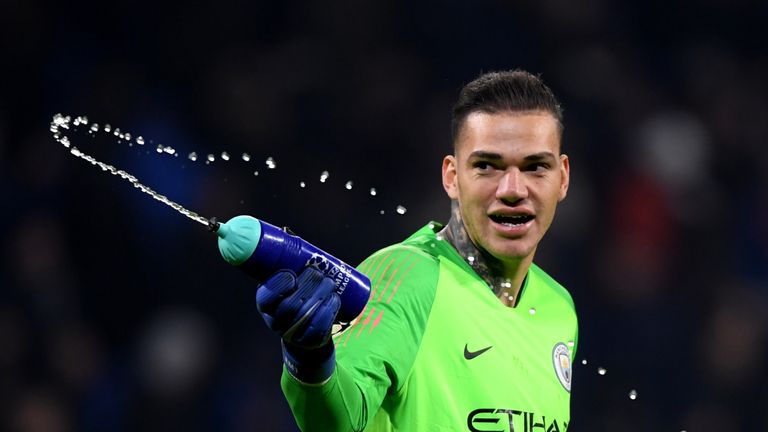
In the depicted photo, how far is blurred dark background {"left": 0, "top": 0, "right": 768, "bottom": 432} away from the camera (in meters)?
4.50

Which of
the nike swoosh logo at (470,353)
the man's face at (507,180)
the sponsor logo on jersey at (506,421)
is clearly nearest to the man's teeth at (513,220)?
the man's face at (507,180)

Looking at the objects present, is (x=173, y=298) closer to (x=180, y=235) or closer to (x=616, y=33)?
(x=180, y=235)

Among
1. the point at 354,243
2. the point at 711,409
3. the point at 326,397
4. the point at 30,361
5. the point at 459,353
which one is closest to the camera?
the point at 326,397

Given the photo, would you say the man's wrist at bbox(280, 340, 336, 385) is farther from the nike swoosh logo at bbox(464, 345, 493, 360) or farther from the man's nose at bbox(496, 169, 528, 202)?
the man's nose at bbox(496, 169, 528, 202)

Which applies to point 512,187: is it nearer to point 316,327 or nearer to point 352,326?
point 352,326

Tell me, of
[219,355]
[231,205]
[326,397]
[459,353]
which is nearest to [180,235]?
[231,205]

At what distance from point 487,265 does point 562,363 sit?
15.5 inches

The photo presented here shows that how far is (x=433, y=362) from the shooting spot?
257 cm

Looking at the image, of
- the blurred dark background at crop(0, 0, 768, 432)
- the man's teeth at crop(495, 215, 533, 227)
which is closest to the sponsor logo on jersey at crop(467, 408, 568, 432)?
the man's teeth at crop(495, 215, 533, 227)

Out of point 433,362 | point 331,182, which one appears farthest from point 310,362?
point 331,182

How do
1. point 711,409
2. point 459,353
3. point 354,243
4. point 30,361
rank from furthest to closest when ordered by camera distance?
point 711,409 → point 354,243 → point 30,361 → point 459,353

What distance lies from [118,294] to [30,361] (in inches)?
18.2

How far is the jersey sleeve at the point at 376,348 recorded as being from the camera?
2.18 m

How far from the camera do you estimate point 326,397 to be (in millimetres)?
2154
